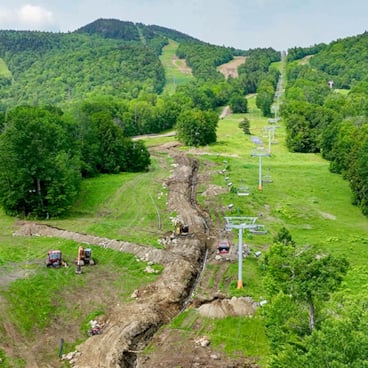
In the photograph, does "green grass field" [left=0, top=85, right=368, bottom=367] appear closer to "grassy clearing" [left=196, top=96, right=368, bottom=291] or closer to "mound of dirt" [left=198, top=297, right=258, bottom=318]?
"grassy clearing" [left=196, top=96, right=368, bottom=291]

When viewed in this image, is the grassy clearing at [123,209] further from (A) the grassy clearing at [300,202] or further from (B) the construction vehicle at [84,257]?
(A) the grassy clearing at [300,202]

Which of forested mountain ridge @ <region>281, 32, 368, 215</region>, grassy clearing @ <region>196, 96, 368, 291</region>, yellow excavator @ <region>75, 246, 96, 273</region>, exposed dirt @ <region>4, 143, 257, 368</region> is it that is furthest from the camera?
forested mountain ridge @ <region>281, 32, 368, 215</region>

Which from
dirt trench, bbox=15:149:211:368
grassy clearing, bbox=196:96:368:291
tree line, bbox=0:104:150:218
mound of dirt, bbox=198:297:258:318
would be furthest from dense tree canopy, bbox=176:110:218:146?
mound of dirt, bbox=198:297:258:318

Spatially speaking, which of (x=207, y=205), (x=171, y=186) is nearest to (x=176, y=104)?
(x=171, y=186)

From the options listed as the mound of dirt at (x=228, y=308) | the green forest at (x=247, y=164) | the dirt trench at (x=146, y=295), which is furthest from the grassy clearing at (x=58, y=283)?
the mound of dirt at (x=228, y=308)

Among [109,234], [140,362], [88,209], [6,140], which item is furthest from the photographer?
[88,209]

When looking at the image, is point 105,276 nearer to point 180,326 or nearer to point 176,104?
point 180,326
